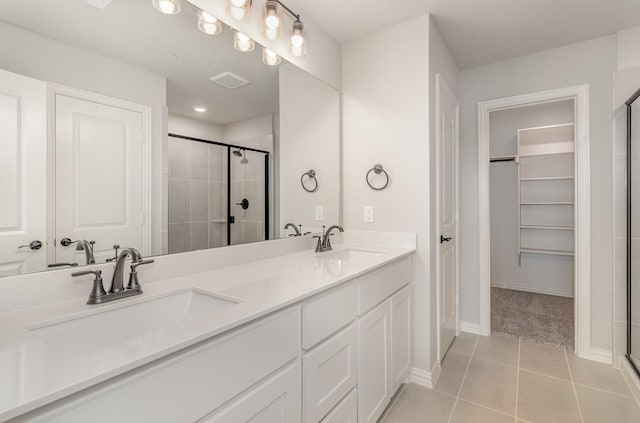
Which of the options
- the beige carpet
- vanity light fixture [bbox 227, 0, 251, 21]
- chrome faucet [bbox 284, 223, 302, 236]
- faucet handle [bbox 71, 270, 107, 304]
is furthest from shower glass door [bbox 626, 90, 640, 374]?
faucet handle [bbox 71, 270, 107, 304]

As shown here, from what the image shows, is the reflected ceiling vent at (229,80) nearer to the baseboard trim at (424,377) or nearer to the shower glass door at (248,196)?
the shower glass door at (248,196)

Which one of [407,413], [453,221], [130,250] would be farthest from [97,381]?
[453,221]

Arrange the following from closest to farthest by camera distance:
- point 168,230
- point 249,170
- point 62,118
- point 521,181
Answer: point 62,118, point 168,230, point 249,170, point 521,181

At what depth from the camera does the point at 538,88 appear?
2.54 metres

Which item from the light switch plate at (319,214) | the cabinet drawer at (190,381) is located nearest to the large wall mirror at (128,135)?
the light switch plate at (319,214)

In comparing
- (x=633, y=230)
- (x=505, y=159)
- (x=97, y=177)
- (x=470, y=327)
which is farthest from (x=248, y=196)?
(x=505, y=159)

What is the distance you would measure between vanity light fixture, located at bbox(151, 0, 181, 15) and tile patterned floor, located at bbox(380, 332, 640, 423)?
2.26 m

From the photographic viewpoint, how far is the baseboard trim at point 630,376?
187cm

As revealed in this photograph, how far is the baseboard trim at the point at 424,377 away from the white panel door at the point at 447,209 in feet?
0.77

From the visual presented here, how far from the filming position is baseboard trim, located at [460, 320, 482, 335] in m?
2.79

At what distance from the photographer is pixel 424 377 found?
202 centimetres

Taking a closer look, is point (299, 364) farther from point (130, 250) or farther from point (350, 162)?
point (350, 162)

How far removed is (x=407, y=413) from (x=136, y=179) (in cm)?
185

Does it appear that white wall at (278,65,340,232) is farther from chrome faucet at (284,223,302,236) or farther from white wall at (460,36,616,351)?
white wall at (460,36,616,351)
